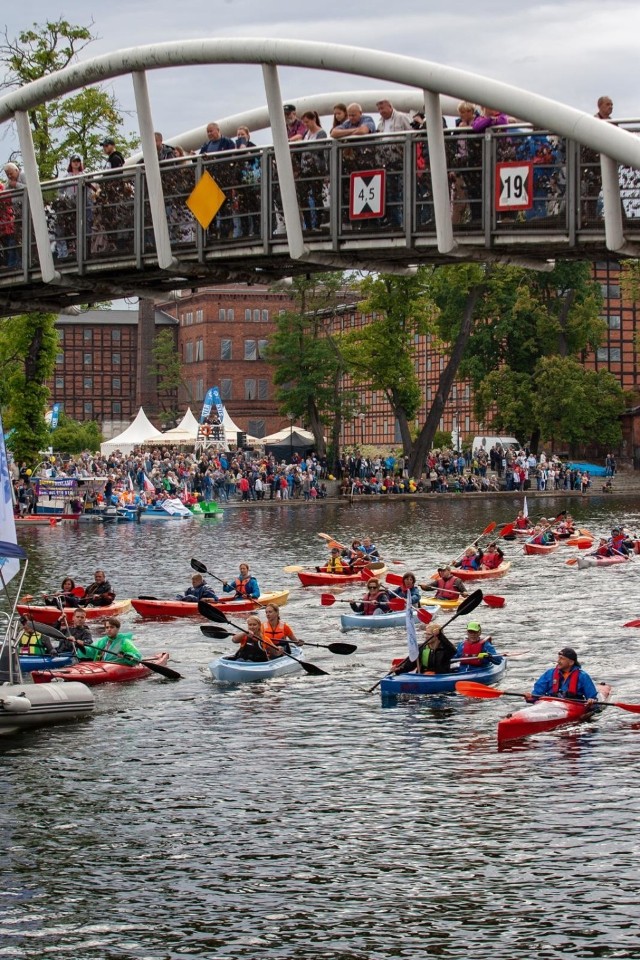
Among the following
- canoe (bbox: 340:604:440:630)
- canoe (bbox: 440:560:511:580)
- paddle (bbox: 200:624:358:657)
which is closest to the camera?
paddle (bbox: 200:624:358:657)

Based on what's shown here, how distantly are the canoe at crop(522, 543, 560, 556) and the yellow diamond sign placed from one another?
106ft

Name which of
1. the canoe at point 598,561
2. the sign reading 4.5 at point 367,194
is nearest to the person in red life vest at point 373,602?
the sign reading 4.5 at point 367,194

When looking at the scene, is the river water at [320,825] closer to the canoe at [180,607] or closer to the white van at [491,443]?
the canoe at [180,607]

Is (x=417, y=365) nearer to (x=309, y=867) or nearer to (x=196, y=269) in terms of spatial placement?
(x=196, y=269)

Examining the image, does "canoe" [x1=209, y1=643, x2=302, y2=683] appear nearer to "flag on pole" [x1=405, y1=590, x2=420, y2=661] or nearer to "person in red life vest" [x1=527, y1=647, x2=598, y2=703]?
"flag on pole" [x1=405, y1=590, x2=420, y2=661]

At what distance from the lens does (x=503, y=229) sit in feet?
73.2

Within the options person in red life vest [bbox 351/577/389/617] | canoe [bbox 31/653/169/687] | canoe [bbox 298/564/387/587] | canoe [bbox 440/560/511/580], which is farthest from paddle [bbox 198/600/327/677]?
canoe [bbox 440/560/511/580]

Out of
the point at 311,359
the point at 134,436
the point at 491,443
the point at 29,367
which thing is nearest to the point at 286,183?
the point at 29,367

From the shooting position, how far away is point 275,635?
96.8ft

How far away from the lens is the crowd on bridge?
2233 cm

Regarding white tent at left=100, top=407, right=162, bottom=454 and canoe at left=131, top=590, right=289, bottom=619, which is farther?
white tent at left=100, top=407, right=162, bottom=454

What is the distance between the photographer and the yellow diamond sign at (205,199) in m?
24.4

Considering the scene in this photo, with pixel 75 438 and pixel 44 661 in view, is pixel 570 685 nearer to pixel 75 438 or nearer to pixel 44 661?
pixel 44 661

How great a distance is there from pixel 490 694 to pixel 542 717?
168 centimetres
